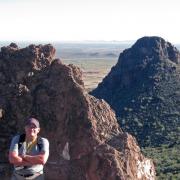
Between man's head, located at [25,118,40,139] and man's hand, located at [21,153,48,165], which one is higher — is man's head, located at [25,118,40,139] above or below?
above

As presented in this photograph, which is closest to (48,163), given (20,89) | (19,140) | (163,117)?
(20,89)

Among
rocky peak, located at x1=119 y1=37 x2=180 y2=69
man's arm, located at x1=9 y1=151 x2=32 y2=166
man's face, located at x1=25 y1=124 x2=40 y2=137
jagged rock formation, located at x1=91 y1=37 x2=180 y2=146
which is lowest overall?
jagged rock formation, located at x1=91 y1=37 x2=180 y2=146

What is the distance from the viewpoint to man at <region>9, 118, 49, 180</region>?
11.8 meters

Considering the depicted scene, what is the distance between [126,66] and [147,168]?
53374 millimetres

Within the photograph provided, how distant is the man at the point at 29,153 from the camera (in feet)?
38.8

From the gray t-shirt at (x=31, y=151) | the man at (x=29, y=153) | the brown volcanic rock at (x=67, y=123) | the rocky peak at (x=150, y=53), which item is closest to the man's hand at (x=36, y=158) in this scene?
the man at (x=29, y=153)

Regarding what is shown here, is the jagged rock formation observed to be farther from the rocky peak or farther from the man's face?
the man's face

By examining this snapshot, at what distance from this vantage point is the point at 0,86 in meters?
23.9

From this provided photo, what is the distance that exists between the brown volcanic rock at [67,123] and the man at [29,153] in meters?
8.18

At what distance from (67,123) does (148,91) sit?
51.1 metres

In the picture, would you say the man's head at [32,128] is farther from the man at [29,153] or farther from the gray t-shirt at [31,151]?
the gray t-shirt at [31,151]

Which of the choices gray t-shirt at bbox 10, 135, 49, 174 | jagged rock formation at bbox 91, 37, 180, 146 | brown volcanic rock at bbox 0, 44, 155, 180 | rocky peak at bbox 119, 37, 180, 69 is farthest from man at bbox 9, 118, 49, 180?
rocky peak at bbox 119, 37, 180, 69

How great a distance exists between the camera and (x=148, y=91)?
72.6 metres

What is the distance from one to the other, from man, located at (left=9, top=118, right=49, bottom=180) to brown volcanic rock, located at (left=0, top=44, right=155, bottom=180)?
8.18 meters
